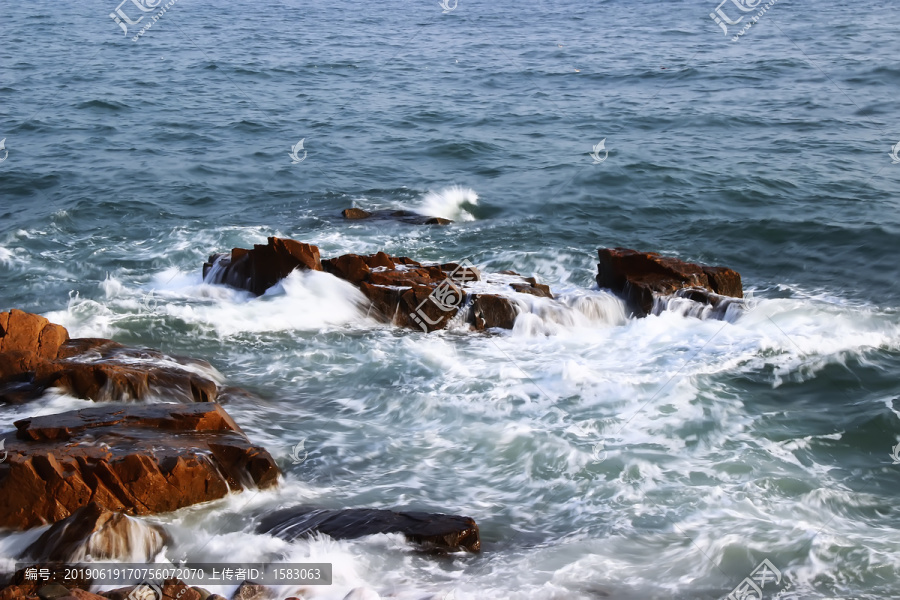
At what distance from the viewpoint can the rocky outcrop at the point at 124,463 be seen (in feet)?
22.6

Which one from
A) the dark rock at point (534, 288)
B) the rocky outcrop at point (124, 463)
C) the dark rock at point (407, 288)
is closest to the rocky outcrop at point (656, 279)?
the dark rock at point (534, 288)

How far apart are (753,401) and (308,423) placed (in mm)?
4974

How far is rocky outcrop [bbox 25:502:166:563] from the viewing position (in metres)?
6.39

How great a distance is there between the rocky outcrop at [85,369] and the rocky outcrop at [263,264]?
2.37m

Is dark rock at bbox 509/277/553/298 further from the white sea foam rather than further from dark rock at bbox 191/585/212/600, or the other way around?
dark rock at bbox 191/585/212/600

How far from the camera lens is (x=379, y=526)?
7039 mm

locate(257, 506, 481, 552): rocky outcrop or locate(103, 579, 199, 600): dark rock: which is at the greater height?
locate(103, 579, 199, 600): dark rock

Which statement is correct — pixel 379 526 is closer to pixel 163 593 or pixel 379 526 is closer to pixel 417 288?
pixel 163 593

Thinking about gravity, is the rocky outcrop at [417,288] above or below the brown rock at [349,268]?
below

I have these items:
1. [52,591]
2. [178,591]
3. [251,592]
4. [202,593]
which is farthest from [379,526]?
[52,591]

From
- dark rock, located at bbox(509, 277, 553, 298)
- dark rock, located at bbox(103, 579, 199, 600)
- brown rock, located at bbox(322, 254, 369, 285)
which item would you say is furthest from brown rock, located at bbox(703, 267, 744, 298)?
dark rock, located at bbox(103, 579, 199, 600)

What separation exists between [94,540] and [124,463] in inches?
33.7

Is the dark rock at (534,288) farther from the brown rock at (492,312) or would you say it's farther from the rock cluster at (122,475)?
the rock cluster at (122,475)

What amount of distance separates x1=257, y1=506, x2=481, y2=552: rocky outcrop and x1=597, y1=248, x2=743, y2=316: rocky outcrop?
222 inches
